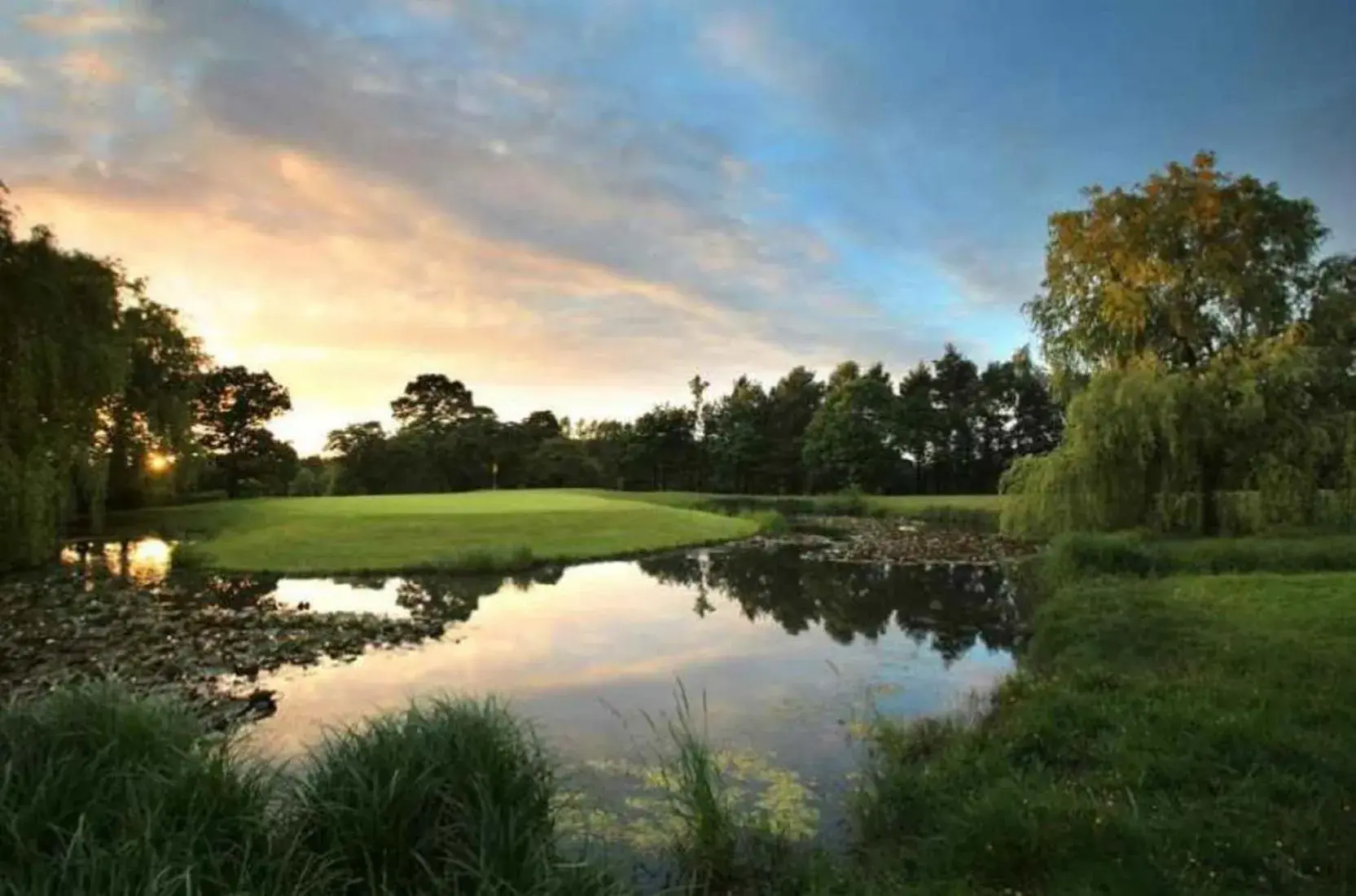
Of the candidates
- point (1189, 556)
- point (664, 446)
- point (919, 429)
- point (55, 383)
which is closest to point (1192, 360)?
point (1189, 556)

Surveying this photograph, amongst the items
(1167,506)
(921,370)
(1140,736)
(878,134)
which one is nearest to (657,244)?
(878,134)

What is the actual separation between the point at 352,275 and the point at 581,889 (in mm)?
17517

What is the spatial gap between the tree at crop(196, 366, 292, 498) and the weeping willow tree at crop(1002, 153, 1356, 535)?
52.3 meters

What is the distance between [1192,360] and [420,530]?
2507 centimetres

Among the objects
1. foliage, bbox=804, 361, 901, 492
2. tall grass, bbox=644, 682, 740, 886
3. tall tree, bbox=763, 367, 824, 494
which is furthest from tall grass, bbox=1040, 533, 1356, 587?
tall tree, bbox=763, 367, 824, 494

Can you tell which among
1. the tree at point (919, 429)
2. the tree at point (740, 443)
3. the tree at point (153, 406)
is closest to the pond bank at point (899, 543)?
the tree at point (919, 429)

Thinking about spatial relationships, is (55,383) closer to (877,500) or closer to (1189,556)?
(1189,556)

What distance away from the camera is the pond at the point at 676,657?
8.91 m

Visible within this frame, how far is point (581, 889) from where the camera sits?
13.3 feet

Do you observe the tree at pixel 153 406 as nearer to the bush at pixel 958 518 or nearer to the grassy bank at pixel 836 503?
the grassy bank at pixel 836 503

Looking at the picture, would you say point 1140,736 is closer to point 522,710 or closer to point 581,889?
point 581,889

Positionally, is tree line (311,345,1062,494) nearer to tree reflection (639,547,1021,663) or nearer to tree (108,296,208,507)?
tree (108,296,208,507)

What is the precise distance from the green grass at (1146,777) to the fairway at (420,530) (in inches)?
734

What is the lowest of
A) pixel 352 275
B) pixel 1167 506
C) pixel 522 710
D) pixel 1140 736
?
pixel 522 710
